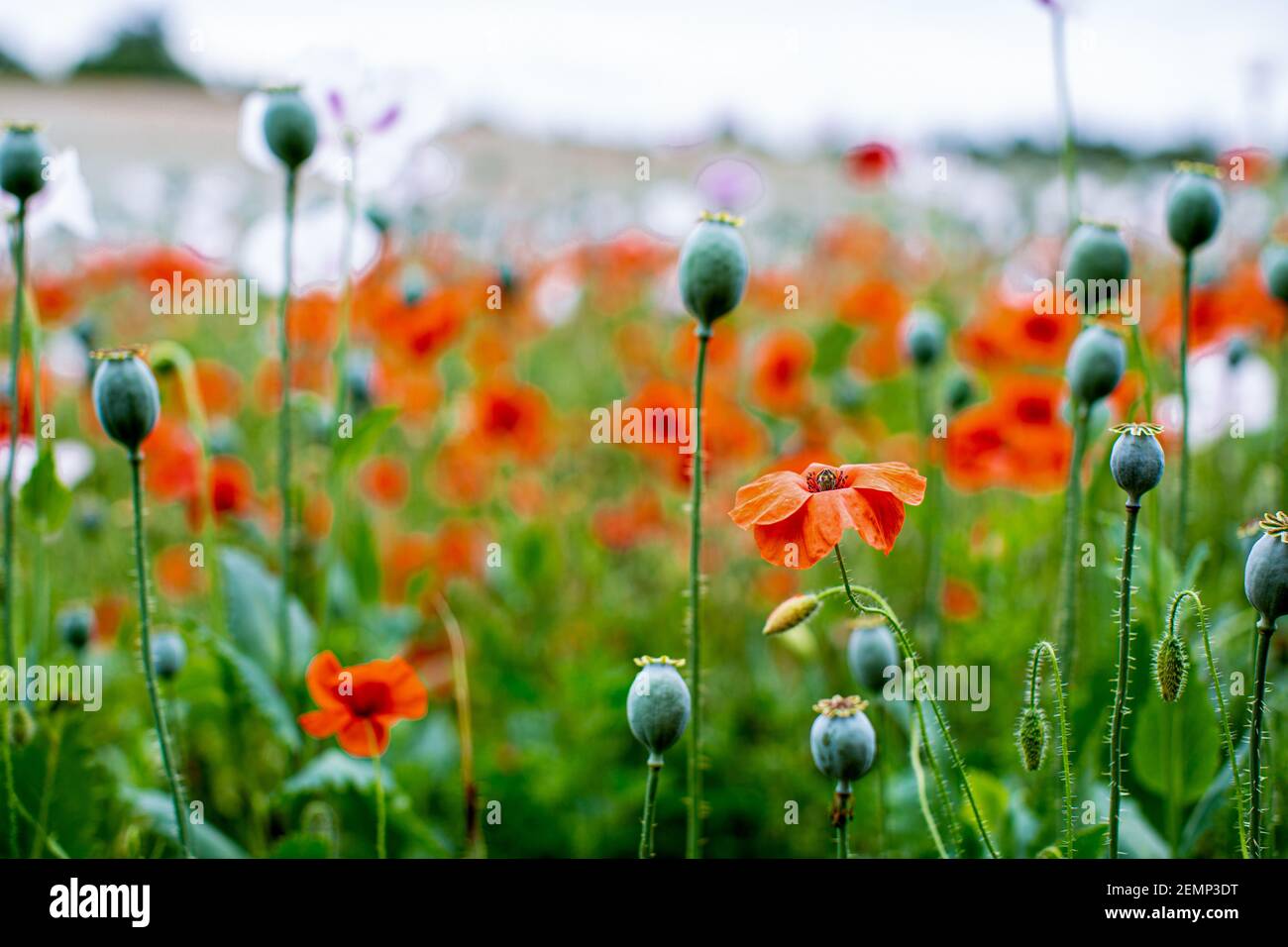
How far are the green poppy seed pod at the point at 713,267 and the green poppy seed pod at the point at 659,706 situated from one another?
0.19 metres

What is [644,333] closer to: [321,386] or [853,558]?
[321,386]

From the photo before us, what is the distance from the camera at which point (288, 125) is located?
74cm

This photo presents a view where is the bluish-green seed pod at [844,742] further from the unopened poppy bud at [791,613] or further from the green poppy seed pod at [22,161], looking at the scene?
the green poppy seed pod at [22,161]

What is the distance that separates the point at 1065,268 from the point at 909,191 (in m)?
2.16

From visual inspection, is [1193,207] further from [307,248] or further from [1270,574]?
[307,248]

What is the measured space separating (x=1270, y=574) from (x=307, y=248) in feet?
2.83

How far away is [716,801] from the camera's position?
102 cm

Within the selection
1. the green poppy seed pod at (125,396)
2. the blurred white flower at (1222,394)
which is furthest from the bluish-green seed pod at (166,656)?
the blurred white flower at (1222,394)

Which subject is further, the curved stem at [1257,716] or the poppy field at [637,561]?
the poppy field at [637,561]

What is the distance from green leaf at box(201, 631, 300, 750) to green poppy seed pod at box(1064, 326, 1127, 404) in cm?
58

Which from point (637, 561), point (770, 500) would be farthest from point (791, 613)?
point (637, 561)

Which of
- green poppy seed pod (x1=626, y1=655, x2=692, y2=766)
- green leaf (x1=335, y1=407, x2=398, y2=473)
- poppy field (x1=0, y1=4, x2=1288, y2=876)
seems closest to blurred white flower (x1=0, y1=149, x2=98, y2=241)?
poppy field (x1=0, y1=4, x2=1288, y2=876)

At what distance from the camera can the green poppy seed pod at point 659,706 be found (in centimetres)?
54
